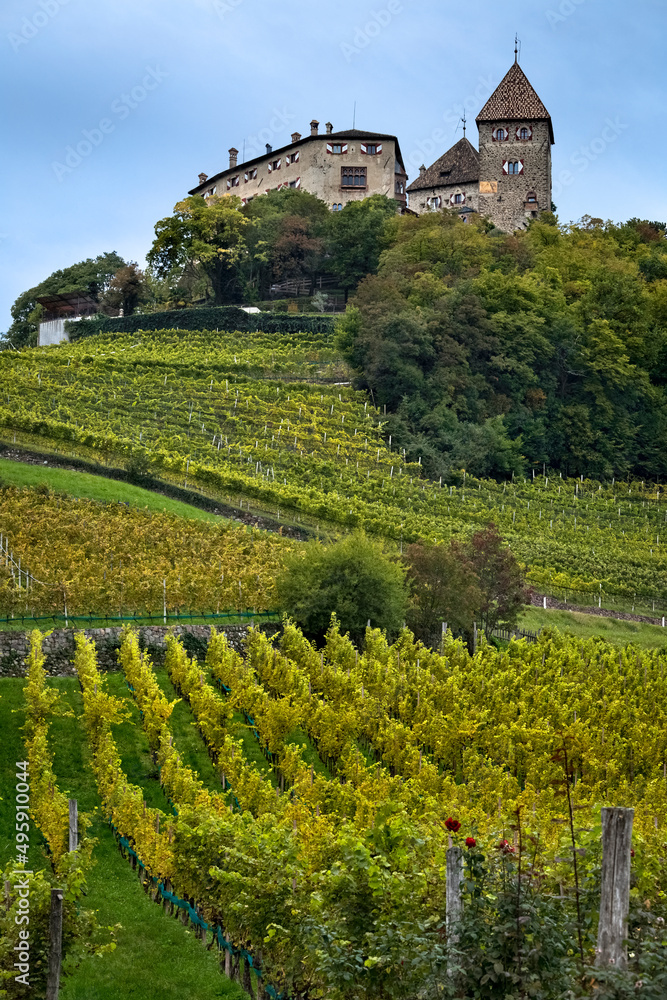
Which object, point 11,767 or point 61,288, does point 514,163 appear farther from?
point 11,767

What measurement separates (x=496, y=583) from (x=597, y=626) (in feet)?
14.7

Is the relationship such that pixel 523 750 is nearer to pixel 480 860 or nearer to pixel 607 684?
pixel 607 684

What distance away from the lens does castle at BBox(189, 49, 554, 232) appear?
77500 millimetres

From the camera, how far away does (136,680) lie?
2380 centimetres

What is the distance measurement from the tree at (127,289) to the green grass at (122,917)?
55.3 m

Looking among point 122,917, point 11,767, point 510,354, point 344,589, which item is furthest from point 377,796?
point 510,354

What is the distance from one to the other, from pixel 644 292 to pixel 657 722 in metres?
45.2

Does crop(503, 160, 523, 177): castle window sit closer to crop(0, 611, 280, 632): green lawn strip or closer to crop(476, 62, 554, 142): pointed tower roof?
crop(476, 62, 554, 142): pointed tower roof

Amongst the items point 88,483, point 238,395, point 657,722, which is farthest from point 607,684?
point 238,395

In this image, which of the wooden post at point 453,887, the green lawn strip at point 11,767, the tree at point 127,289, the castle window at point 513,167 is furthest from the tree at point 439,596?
the castle window at point 513,167

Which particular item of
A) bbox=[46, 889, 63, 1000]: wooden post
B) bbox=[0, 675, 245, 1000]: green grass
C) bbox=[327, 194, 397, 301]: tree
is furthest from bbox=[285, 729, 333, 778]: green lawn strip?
bbox=[327, 194, 397, 301]: tree

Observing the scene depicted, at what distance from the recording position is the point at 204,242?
235 ft

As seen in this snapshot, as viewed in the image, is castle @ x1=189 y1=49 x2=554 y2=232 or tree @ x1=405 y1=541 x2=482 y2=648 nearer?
tree @ x1=405 y1=541 x2=482 y2=648

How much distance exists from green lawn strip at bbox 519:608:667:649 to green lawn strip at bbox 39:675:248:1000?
21.6 meters
